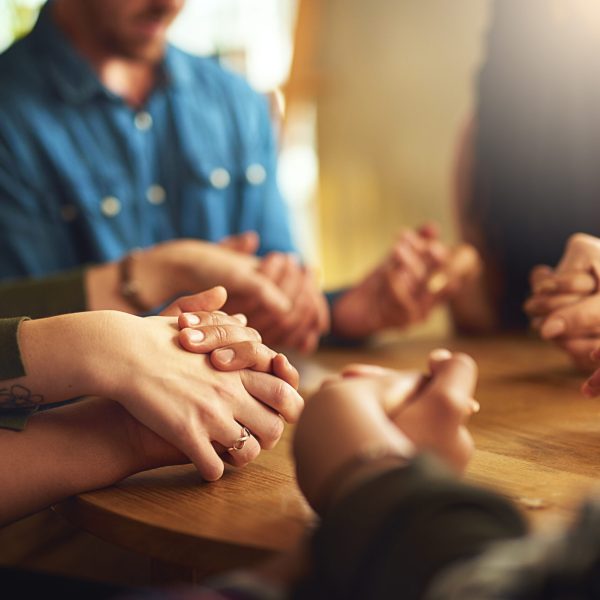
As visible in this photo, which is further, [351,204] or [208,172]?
[351,204]

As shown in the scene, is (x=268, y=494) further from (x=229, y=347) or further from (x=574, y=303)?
(x=574, y=303)

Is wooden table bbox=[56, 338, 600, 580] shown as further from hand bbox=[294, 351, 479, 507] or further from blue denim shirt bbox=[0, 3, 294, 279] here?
blue denim shirt bbox=[0, 3, 294, 279]

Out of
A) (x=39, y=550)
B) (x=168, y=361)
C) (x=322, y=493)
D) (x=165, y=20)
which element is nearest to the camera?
(x=322, y=493)

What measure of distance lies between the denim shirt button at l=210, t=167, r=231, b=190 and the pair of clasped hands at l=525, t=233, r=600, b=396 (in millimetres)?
A: 880

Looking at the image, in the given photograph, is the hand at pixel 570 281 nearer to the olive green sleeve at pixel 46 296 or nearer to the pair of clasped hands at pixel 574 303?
the pair of clasped hands at pixel 574 303

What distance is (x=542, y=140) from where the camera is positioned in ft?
4.75

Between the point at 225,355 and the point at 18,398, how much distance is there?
160 millimetres

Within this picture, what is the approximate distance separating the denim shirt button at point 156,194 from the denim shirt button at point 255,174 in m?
0.21

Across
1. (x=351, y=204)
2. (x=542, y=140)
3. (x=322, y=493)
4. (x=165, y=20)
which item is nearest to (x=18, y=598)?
(x=322, y=493)

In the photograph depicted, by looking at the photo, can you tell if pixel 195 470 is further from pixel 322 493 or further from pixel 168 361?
pixel 322 493

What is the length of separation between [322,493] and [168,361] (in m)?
0.20

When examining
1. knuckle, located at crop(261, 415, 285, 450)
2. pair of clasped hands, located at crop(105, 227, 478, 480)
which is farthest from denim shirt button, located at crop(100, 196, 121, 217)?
knuckle, located at crop(261, 415, 285, 450)

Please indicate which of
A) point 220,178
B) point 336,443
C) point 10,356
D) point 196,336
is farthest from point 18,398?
point 220,178

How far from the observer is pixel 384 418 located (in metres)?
0.47
